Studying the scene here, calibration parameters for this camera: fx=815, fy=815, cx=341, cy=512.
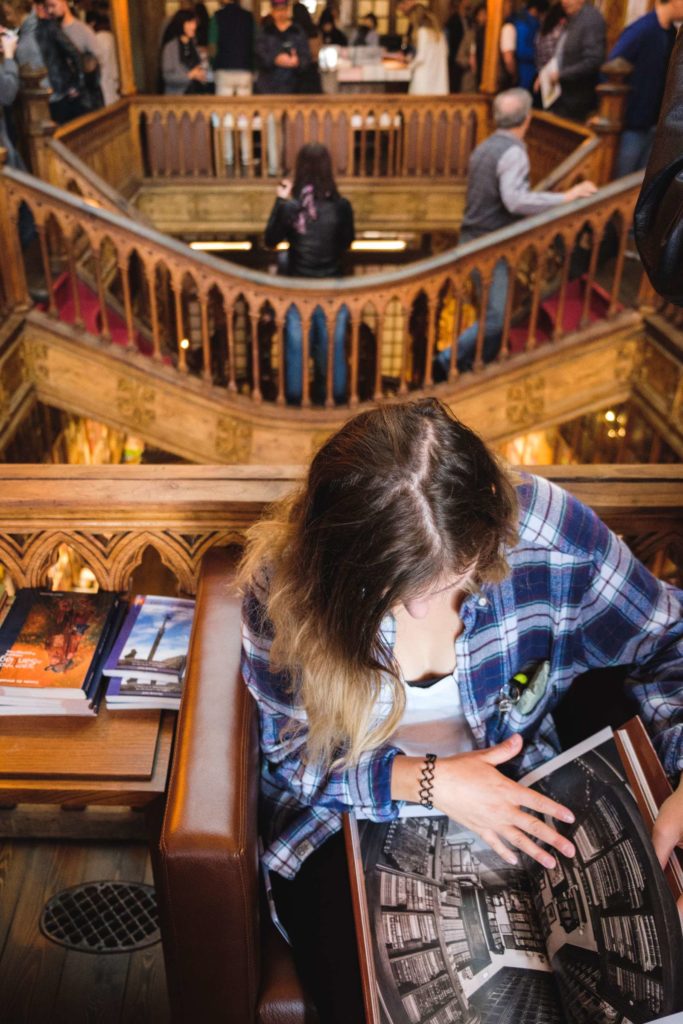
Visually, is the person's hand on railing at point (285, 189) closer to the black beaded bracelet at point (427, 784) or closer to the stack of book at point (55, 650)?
the stack of book at point (55, 650)

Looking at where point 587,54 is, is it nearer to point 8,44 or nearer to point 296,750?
point 8,44

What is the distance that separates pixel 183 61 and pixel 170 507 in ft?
28.6

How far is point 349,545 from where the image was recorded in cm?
118

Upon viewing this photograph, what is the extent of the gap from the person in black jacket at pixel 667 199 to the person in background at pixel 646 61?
4.96 meters

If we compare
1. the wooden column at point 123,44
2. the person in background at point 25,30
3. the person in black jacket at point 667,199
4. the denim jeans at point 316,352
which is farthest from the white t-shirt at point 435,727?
the wooden column at point 123,44

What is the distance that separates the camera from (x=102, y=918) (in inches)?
87.4

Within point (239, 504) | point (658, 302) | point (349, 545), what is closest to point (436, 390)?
point (658, 302)

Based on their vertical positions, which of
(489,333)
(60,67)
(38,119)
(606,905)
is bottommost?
(489,333)

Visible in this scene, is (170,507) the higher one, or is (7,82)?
(7,82)

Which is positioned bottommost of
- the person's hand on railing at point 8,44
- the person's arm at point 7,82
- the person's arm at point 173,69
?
the person's arm at point 173,69

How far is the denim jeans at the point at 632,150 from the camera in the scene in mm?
5559

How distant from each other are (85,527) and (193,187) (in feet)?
25.1

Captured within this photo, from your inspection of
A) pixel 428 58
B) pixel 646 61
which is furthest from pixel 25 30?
pixel 428 58

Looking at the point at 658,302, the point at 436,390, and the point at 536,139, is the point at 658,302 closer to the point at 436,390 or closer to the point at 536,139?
the point at 436,390
